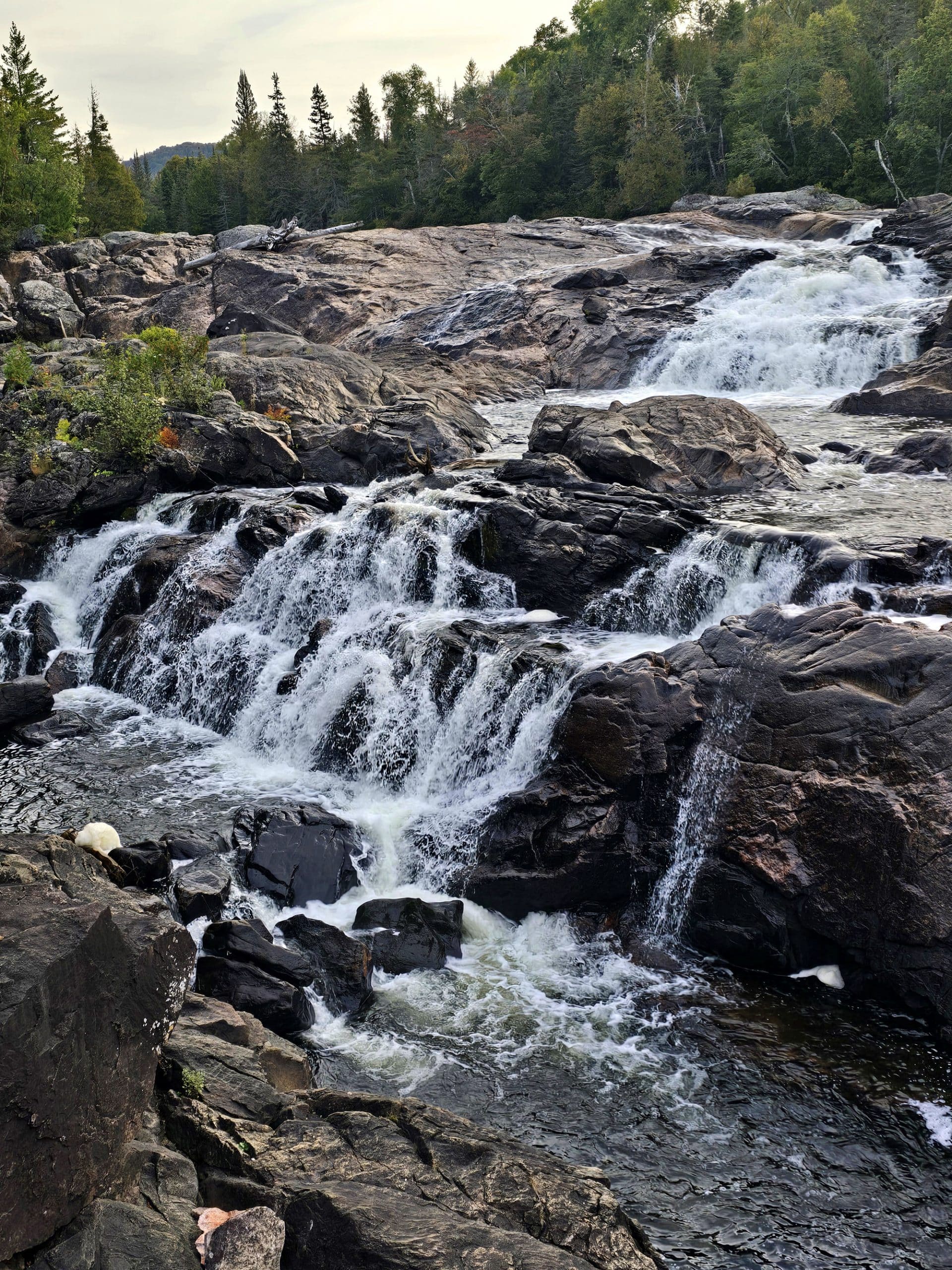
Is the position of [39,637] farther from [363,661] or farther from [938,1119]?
[938,1119]

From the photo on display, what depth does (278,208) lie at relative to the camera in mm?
76812

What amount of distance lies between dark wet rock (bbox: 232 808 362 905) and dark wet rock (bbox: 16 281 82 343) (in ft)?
107

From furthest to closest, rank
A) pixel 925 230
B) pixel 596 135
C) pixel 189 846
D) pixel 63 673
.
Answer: pixel 596 135
pixel 925 230
pixel 63 673
pixel 189 846

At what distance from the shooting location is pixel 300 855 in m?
11.4

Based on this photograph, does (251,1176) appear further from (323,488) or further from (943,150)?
(943,150)

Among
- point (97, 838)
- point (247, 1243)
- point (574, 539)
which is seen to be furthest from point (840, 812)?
point (97, 838)

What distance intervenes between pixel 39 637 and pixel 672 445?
41.1 ft

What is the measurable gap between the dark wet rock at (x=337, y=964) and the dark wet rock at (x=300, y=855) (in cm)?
89

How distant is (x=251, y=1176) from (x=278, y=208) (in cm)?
8142

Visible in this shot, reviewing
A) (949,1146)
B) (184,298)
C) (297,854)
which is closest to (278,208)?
(184,298)

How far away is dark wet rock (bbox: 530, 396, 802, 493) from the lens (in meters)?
18.1

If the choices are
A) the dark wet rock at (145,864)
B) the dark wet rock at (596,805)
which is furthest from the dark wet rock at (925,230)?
the dark wet rock at (145,864)

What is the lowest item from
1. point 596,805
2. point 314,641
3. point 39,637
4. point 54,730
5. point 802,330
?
point 596,805

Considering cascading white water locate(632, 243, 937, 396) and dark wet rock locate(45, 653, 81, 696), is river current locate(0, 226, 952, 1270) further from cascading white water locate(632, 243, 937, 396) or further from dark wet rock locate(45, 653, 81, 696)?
cascading white water locate(632, 243, 937, 396)
